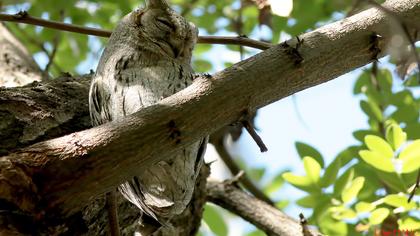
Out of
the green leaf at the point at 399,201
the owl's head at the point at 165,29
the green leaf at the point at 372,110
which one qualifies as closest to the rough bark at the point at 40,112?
the owl's head at the point at 165,29

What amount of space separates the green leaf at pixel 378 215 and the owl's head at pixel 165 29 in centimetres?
90

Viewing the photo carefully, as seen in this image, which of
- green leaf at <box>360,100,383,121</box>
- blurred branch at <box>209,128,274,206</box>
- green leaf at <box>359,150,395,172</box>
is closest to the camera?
green leaf at <box>359,150,395,172</box>

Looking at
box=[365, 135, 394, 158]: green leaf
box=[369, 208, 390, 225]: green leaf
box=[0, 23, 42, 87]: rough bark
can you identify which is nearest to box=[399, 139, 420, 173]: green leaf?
box=[365, 135, 394, 158]: green leaf

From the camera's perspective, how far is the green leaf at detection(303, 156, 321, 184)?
100 inches

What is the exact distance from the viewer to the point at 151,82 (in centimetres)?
192

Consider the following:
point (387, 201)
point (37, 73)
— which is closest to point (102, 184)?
point (387, 201)

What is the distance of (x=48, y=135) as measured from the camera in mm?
2191

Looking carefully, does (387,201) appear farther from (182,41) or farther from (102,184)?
(102,184)

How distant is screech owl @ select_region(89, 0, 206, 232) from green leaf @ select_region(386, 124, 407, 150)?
2.68 feet

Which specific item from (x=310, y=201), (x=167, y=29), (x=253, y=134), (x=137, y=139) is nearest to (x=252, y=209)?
(x=310, y=201)

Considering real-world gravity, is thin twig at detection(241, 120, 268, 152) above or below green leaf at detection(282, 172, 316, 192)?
below

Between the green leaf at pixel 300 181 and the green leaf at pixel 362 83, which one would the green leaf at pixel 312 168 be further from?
the green leaf at pixel 362 83

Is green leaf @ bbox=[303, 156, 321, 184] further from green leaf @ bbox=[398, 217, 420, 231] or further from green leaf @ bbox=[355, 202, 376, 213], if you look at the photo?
green leaf @ bbox=[398, 217, 420, 231]

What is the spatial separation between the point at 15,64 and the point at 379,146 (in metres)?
1.95
